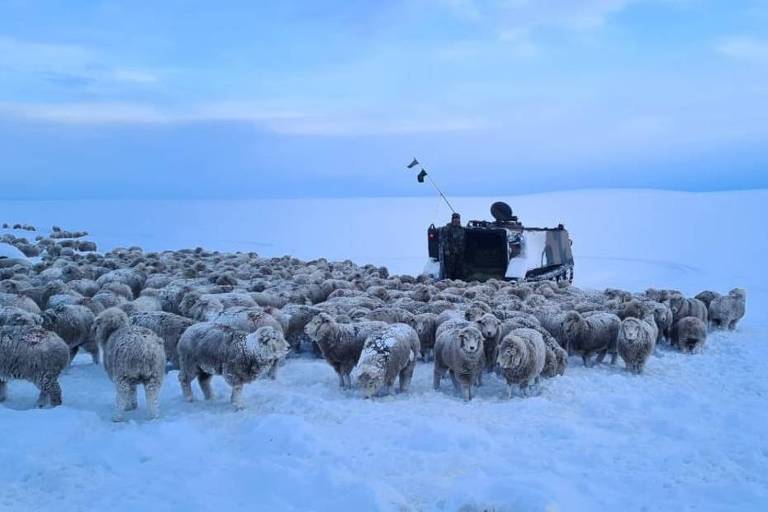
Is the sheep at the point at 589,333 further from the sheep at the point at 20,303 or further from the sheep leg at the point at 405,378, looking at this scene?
the sheep at the point at 20,303

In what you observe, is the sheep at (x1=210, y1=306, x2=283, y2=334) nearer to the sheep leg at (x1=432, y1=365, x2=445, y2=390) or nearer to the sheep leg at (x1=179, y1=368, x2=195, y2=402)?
the sheep leg at (x1=179, y1=368, x2=195, y2=402)

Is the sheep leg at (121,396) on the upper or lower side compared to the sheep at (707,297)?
lower

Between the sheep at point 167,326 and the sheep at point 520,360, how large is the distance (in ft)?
15.2

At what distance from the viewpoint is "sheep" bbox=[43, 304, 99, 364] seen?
9883 mm

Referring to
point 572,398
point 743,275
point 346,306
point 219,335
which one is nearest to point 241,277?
point 346,306

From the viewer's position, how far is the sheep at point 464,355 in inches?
349

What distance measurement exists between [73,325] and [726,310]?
1367cm

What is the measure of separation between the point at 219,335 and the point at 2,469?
2.81 metres

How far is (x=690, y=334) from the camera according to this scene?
40.3 feet

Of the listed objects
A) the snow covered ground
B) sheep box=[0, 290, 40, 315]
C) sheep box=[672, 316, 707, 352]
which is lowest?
the snow covered ground

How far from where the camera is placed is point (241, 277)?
63.0 ft

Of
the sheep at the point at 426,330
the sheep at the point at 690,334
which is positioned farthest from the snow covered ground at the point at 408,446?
the sheep at the point at 426,330

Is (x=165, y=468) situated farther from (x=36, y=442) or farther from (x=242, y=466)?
(x=36, y=442)

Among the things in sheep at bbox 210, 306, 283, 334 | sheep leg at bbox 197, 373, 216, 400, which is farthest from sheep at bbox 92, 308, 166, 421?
sheep at bbox 210, 306, 283, 334
